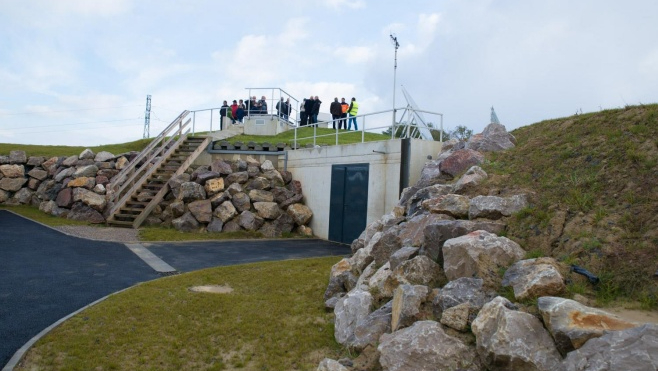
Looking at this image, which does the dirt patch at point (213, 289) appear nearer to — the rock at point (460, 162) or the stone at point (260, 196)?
the rock at point (460, 162)

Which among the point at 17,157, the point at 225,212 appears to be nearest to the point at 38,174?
the point at 17,157

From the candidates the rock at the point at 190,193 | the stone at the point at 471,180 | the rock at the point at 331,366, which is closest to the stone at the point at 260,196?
the rock at the point at 190,193

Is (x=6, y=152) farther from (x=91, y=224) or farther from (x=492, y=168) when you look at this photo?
(x=492, y=168)

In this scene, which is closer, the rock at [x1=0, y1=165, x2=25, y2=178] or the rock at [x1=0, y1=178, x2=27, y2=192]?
the rock at [x1=0, y1=178, x2=27, y2=192]

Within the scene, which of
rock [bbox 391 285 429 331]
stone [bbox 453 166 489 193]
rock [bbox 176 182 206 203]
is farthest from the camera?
rock [bbox 176 182 206 203]

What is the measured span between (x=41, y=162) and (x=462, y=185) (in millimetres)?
21122

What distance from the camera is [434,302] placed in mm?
5414

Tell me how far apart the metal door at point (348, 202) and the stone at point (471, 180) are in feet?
22.0

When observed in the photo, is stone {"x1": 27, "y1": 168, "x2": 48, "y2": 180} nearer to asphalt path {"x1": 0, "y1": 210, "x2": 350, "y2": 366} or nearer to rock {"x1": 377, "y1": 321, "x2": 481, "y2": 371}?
asphalt path {"x1": 0, "y1": 210, "x2": 350, "y2": 366}

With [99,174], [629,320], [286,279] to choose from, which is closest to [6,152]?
[99,174]

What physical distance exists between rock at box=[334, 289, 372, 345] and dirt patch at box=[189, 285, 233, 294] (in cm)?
292

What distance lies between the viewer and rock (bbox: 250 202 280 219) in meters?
17.4

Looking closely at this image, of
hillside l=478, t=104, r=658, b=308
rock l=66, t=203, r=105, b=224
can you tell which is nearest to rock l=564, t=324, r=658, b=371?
hillside l=478, t=104, r=658, b=308

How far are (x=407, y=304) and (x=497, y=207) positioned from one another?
2.35m
